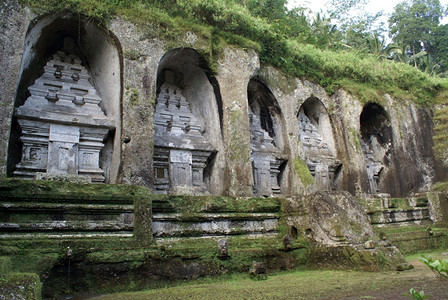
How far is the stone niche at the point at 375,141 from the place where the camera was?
12250 mm

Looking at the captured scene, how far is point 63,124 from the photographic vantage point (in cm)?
739

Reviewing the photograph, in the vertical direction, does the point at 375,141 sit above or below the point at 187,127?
above

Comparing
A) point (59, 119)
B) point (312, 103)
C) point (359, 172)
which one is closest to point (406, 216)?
point (359, 172)

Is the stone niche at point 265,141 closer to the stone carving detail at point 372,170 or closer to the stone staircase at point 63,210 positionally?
the stone carving detail at point 372,170

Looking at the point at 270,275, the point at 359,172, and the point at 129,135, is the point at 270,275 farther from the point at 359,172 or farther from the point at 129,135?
the point at 359,172

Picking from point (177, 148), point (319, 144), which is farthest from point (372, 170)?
point (177, 148)

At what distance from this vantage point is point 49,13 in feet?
22.7

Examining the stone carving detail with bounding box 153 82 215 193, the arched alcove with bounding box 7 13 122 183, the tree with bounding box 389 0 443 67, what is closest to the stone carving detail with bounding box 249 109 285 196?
the stone carving detail with bounding box 153 82 215 193

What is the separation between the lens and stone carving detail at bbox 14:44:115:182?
7070mm

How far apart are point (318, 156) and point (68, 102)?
6.94m

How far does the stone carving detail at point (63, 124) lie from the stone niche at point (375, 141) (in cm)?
857

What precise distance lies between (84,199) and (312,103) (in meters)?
8.18

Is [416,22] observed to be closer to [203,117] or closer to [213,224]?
[203,117]

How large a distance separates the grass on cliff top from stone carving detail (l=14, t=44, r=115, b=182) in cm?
153
